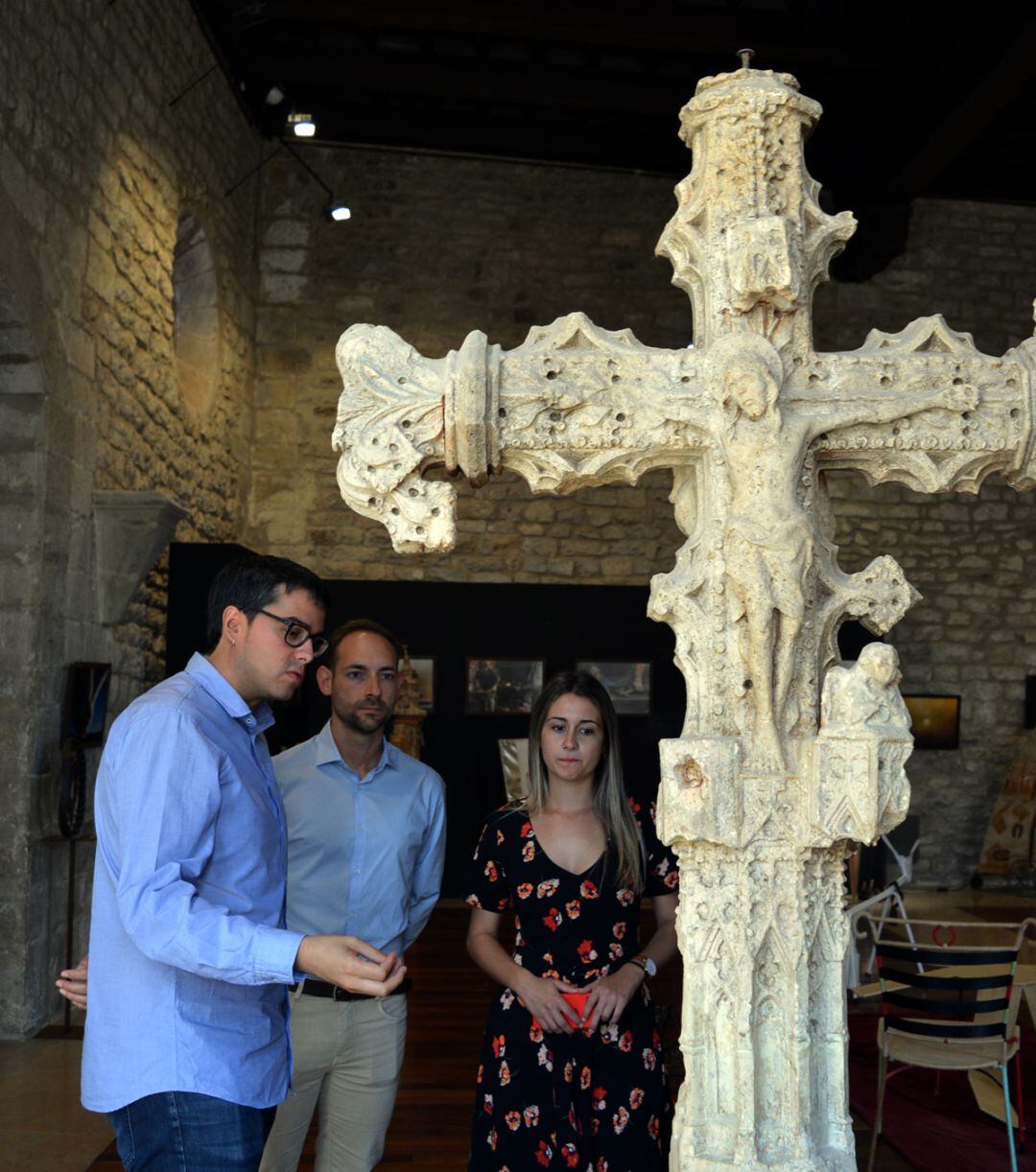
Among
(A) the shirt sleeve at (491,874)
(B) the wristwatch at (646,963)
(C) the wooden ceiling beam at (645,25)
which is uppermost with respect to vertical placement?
(C) the wooden ceiling beam at (645,25)

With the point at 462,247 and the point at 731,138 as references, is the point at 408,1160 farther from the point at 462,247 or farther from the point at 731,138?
the point at 462,247

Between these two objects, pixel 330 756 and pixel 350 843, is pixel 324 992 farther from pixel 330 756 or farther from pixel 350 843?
pixel 330 756

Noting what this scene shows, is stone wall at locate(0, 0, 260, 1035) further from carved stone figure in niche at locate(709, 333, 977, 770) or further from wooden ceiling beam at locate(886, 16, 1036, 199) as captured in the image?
wooden ceiling beam at locate(886, 16, 1036, 199)

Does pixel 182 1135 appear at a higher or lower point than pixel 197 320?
lower

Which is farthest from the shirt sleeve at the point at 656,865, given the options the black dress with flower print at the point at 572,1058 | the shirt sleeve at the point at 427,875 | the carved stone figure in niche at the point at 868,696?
the carved stone figure in niche at the point at 868,696

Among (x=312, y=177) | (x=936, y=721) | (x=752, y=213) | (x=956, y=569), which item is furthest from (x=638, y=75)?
(x=752, y=213)

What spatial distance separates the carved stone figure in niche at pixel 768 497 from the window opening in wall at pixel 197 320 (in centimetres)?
682

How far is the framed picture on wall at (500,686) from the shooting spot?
8.28 meters

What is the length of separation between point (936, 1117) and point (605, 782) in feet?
8.48

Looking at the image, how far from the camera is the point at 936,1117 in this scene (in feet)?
13.7

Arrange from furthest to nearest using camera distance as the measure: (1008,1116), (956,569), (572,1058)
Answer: (956,569) → (1008,1116) → (572,1058)

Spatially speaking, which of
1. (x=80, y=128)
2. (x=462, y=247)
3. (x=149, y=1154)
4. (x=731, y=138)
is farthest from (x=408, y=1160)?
(x=462, y=247)

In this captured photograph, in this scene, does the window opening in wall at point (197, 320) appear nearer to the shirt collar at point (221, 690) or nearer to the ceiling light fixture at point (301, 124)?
the ceiling light fixture at point (301, 124)

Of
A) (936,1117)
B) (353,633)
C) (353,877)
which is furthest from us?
(936,1117)
